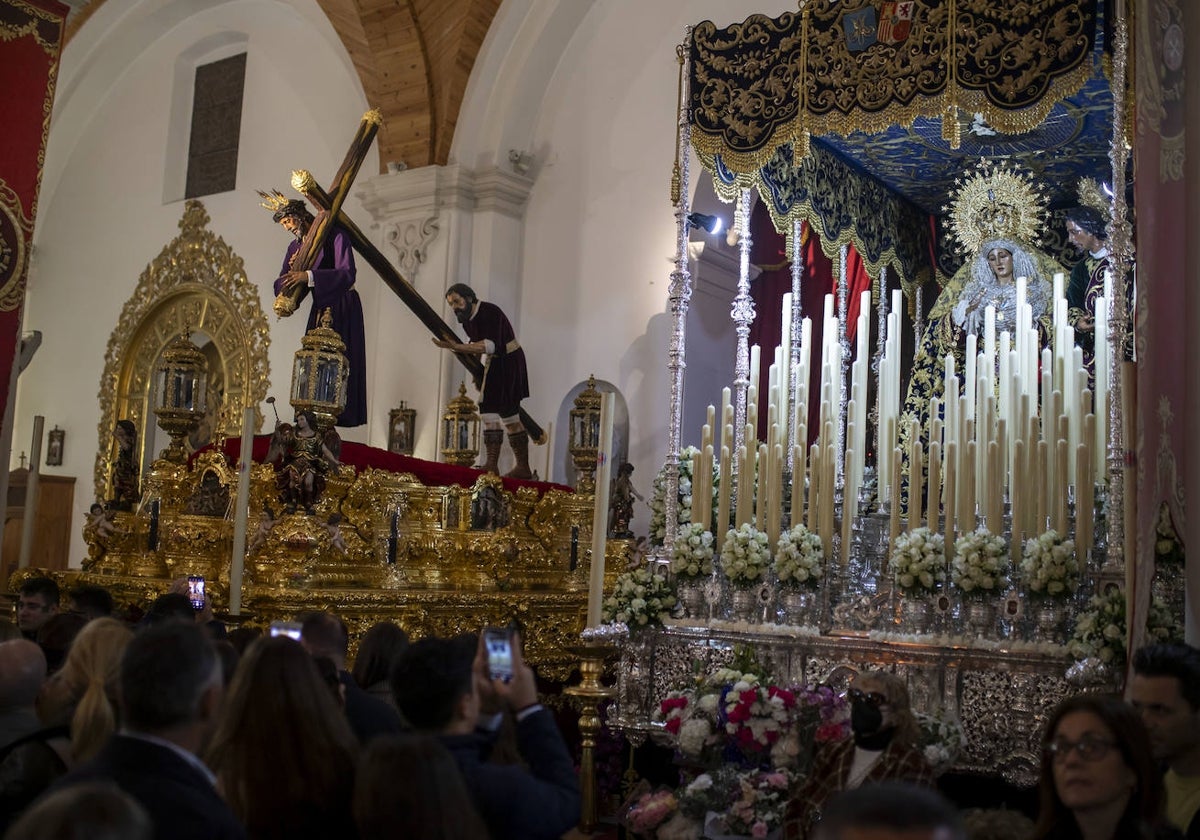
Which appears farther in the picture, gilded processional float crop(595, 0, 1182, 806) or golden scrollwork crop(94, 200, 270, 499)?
golden scrollwork crop(94, 200, 270, 499)

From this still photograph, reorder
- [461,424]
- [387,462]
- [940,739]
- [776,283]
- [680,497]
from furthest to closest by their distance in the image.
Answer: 1. [776,283]
2. [461,424]
3. [387,462]
4. [680,497]
5. [940,739]

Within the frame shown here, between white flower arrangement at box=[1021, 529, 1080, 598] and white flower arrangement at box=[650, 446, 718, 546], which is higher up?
white flower arrangement at box=[650, 446, 718, 546]

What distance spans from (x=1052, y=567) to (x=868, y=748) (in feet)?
6.05

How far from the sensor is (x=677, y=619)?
23.6 feet

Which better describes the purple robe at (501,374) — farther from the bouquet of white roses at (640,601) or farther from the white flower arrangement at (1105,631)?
the white flower arrangement at (1105,631)

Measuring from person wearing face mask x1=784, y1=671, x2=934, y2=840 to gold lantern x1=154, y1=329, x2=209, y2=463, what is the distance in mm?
4692

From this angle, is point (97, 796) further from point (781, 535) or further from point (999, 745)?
point (781, 535)

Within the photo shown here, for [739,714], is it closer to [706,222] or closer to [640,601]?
[640,601]

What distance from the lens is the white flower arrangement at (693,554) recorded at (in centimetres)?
718

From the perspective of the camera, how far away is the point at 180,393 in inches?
310

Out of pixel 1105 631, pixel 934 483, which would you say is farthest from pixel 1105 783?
pixel 934 483

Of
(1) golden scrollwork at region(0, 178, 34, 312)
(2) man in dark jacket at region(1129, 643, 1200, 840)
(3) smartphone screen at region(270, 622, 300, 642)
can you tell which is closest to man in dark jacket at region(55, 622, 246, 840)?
(3) smartphone screen at region(270, 622, 300, 642)

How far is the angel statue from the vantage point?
7.02 m

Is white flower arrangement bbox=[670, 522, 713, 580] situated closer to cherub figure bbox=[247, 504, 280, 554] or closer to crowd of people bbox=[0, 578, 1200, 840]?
cherub figure bbox=[247, 504, 280, 554]
